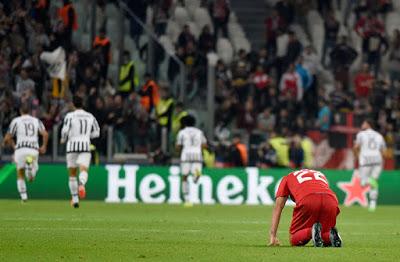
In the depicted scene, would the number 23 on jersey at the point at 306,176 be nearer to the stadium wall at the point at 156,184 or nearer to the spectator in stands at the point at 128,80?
the stadium wall at the point at 156,184

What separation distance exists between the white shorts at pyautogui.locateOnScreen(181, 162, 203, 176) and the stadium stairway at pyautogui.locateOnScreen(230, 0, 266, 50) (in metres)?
8.13

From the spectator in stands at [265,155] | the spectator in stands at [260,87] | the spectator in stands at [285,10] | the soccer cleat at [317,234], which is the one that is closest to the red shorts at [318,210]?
the soccer cleat at [317,234]

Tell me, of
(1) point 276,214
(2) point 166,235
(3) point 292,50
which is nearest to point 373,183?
(3) point 292,50

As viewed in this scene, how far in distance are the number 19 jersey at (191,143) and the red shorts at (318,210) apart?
1632 centimetres

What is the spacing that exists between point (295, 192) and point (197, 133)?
1646 cm

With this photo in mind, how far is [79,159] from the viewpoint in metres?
26.9

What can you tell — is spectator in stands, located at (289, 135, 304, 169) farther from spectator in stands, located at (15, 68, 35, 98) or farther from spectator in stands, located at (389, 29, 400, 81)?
spectator in stands, located at (15, 68, 35, 98)

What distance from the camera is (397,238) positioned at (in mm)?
17891

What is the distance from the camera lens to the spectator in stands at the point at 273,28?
1473 inches

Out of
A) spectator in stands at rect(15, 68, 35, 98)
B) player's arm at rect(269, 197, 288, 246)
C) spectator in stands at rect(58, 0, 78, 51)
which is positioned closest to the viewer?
player's arm at rect(269, 197, 288, 246)

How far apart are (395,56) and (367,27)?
132cm

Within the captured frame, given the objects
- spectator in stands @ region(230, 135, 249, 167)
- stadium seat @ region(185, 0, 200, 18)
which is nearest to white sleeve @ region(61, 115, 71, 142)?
spectator in stands @ region(230, 135, 249, 167)

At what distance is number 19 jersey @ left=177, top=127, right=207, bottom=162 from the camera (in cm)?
3108

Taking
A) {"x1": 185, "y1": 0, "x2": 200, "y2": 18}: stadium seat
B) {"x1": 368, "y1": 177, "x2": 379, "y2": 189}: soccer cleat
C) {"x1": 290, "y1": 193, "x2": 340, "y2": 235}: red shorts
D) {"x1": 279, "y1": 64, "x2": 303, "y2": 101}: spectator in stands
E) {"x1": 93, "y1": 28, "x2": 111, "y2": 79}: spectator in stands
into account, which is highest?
{"x1": 185, "y1": 0, "x2": 200, "y2": 18}: stadium seat
